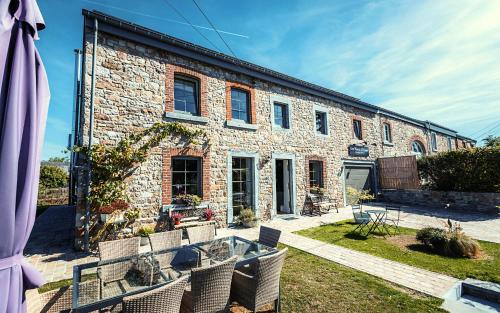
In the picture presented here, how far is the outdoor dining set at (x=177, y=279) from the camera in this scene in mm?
2199

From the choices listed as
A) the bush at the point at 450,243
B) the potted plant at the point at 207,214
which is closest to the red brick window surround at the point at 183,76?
the potted plant at the point at 207,214

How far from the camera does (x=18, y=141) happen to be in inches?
61.1

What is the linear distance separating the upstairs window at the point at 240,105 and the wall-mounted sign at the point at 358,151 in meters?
6.84

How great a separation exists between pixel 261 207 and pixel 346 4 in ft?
22.9

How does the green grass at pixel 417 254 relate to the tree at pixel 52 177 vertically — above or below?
below

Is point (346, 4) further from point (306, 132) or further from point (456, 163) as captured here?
point (456, 163)

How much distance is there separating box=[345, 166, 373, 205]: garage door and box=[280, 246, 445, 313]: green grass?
8.91 meters

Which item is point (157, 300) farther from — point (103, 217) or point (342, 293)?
point (103, 217)

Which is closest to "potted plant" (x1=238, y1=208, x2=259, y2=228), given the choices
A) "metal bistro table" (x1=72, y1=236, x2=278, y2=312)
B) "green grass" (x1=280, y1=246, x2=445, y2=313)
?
"green grass" (x1=280, y1=246, x2=445, y2=313)

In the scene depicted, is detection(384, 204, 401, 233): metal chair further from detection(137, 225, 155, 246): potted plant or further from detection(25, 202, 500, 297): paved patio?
detection(137, 225, 155, 246): potted plant

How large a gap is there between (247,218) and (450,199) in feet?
32.2

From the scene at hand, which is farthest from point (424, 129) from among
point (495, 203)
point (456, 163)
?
point (495, 203)

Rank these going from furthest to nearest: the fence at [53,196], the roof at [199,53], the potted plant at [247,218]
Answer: the fence at [53,196], the potted plant at [247,218], the roof at [199,53]

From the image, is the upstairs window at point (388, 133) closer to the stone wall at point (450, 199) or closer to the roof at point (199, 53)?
the stone wall at point (450, 199)
